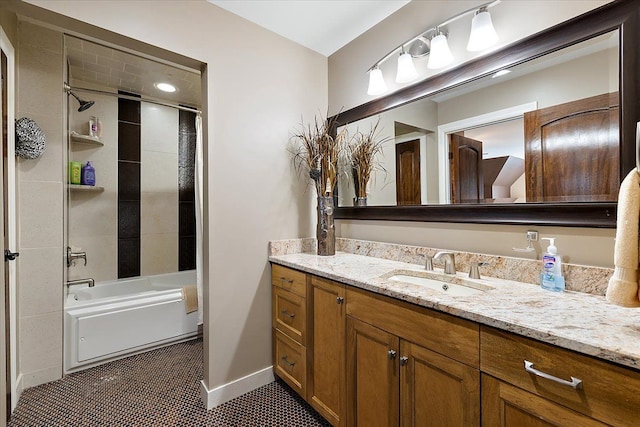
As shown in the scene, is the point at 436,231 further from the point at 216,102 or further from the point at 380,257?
the point at 216,102

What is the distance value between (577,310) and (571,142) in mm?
682

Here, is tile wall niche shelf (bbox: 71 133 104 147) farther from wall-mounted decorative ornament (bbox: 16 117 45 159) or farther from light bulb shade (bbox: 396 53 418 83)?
light bulb shade (bbox: 396 53 418 83)

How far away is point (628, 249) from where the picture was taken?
73 centimetres

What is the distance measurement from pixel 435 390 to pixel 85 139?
11.0 ft

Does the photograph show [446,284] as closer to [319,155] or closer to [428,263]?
[428,263]

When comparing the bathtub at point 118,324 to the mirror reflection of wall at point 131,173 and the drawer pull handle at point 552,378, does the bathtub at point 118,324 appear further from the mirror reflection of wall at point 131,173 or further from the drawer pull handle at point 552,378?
the drawer pull handle at point 552,378

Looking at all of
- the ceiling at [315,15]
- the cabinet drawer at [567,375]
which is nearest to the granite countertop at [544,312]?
the cabinet drawer at [567,375]

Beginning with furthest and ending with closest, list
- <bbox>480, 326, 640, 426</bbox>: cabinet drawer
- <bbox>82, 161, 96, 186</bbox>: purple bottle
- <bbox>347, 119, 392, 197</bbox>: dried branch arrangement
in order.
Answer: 1. <bbox>82, 161, 96, 186</bbox>: purple bottle
2. <bbox>347, 119, 392, 197</bbox>: dried branch arrangement
3. <bbox>480, 326, 640, 426</bbox>: cabinet drawer

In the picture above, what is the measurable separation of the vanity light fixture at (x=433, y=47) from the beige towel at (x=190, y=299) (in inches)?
88.3

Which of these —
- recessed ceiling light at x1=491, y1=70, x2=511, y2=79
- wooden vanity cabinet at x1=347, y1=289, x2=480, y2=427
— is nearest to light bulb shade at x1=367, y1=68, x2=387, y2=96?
recessed ceiling light at x1=491, y1=70, x2=511, y2=79

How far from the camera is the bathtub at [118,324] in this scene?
6.81 ft

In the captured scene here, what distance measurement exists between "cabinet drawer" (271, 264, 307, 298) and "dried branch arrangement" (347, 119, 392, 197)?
77cm

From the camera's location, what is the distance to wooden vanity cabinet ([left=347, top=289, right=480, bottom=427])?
0.95 m

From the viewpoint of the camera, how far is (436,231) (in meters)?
1.66
